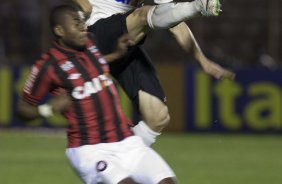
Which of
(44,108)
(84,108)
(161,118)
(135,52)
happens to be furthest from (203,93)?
(44,108)

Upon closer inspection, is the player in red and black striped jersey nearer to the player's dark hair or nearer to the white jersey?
the player's dark hair

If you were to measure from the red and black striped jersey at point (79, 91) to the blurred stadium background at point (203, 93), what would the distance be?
7355mm

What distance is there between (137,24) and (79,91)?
1.27m

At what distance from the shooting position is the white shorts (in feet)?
27.4

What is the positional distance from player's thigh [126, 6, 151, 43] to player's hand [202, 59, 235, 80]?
70 cm

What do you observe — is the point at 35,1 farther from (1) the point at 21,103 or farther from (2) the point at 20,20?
(1) the point at 21,103

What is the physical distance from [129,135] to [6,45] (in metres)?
15.3

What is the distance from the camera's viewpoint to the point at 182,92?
2211cm

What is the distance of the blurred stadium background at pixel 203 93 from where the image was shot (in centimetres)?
1797

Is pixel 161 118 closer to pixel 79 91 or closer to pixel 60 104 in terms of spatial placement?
pixel 79 91

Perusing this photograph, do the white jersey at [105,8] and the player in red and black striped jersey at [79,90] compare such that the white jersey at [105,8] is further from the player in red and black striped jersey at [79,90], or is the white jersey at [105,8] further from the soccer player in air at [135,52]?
the player in red and black striped jersey at [79,90]

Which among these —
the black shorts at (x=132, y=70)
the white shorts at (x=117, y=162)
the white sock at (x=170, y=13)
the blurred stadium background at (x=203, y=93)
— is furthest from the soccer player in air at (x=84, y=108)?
the blurred stadium background at (x=203, y=93)

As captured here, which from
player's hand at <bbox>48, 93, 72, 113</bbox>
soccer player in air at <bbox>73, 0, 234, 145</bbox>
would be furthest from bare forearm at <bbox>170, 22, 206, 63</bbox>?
player's hand at <bbox>48, 93, 72, 113</bbox>

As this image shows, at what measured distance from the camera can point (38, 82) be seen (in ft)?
27.7
